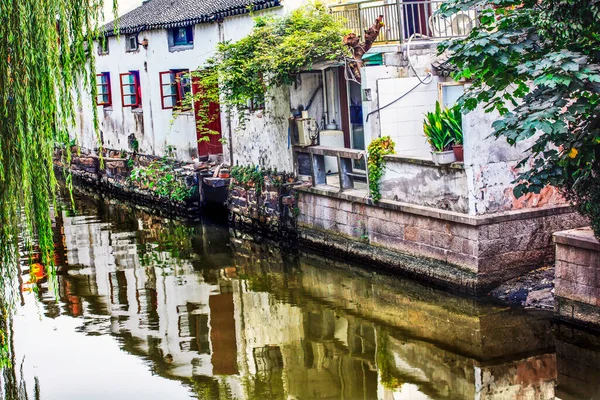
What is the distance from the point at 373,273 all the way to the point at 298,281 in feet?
4.18

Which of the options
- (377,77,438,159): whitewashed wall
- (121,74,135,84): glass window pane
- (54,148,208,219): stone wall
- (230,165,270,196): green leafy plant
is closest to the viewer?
(377,77,438,159): whitewashed wall

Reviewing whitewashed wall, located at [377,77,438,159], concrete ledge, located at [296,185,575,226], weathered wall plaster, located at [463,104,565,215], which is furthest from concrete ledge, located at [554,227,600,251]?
whitewashed wall, located at [377,77,438,159]

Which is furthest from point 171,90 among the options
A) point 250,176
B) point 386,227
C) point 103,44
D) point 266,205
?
point 103,44

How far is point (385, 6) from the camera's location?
17750 mm

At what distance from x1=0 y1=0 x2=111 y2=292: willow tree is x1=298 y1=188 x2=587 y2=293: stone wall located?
6730mm

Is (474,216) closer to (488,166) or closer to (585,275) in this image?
(488,166)

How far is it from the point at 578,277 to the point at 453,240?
2.74 metres

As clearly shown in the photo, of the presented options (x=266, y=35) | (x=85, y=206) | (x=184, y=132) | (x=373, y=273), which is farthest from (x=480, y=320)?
(x=85, y=206)

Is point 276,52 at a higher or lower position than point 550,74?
higher

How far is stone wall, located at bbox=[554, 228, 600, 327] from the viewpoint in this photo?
11.8 meters

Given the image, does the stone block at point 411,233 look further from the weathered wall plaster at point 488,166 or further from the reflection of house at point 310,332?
the weathered wall plaster at point 488,166

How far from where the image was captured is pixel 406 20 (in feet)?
58.2

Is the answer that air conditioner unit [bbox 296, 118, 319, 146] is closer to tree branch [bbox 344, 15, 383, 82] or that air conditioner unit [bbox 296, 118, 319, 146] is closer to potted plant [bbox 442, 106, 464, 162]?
tree branch [bbox 344, 15, 383, 82]

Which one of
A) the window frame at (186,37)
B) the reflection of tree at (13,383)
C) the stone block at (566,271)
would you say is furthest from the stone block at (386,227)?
the window frame at (186,37)
